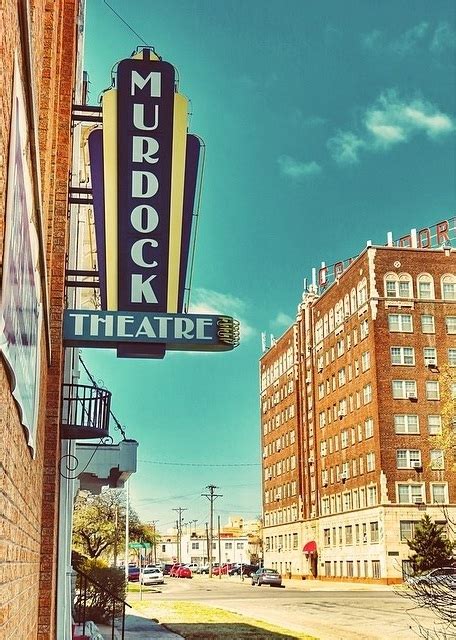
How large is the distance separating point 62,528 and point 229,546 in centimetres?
15457

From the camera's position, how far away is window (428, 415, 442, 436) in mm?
59375

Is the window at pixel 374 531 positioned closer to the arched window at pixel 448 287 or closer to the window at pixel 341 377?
the window at pixel 341 377

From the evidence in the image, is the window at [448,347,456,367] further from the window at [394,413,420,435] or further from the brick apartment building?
the window at [394,413,420,435]

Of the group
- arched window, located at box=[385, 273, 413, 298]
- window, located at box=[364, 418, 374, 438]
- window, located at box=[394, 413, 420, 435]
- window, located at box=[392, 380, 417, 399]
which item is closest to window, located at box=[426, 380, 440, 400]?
window, located at box=[392, 380, 417, 399]

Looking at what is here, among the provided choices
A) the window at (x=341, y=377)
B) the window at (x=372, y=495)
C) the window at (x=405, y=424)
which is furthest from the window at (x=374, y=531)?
the window at (x=341, y=377)

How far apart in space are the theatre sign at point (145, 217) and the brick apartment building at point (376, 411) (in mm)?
41966

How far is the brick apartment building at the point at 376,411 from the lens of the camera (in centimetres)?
5744

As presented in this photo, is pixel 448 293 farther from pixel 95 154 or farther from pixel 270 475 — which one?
pixel 95 154

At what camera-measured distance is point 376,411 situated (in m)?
58.8

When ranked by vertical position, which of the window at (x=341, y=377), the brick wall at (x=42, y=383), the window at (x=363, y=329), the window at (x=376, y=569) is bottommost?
the window at (x=376, y=569)

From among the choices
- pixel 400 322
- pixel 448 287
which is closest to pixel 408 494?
pixel 400 322

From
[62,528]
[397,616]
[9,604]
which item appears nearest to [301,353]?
[397,616]

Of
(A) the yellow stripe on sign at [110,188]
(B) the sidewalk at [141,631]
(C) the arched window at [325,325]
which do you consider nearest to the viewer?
(A) the yellow stripe on sign at [110,188]

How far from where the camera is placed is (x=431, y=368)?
61.1 m
